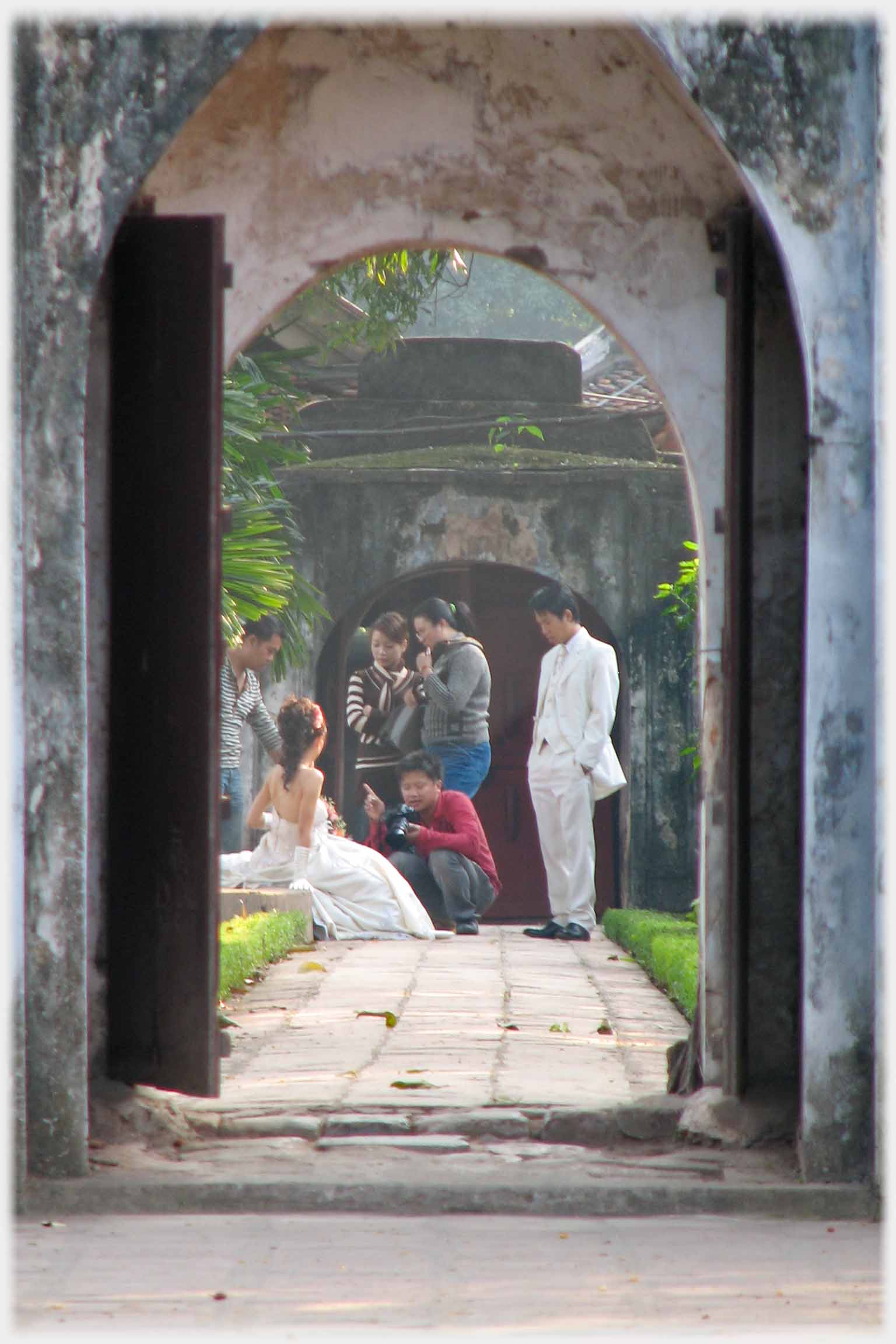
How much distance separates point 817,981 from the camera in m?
4.12

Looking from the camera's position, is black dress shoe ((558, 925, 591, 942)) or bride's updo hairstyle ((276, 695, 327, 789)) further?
black dress shoe ((558, 925, 591, 942))

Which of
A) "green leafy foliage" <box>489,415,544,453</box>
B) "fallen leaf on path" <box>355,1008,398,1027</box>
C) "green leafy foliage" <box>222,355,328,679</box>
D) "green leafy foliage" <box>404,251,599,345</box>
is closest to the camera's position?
"fallen leaf on path" <box>355,1008,398,1027</box>

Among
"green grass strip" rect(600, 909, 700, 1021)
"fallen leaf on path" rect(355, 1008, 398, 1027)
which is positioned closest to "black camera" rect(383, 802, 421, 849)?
"green grass strip" rect(600, 909, 700, 1021)

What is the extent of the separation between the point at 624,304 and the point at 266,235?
1.10m

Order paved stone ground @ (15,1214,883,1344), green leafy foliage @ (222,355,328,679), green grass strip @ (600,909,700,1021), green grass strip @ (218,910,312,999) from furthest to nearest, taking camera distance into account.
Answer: green leafy foliage @ (222,355,328,679) → green grass strip @ (218,910,312,999) → green grass strip @ (600,909,700,1021) → paved stone ground @ (15,1214,883,1344)

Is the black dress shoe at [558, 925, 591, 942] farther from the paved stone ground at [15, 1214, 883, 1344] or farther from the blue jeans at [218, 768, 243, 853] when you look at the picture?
the paved stone ground at [15, 1214, 883, 1344]

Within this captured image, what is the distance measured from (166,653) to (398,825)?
556 cm

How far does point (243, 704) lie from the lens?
10289 millimetres

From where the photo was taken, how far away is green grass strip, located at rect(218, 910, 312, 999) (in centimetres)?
757

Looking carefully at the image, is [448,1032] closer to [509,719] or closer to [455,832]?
[455,832]

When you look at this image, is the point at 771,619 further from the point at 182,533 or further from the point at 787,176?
the point at 182,533

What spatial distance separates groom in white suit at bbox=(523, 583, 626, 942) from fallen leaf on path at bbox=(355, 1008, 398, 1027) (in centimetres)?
298

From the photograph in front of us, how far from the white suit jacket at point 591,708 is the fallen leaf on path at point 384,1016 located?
3140 mm

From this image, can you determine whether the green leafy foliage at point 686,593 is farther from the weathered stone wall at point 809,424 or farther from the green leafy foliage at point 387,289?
the weathered stone wall at point 809,424
